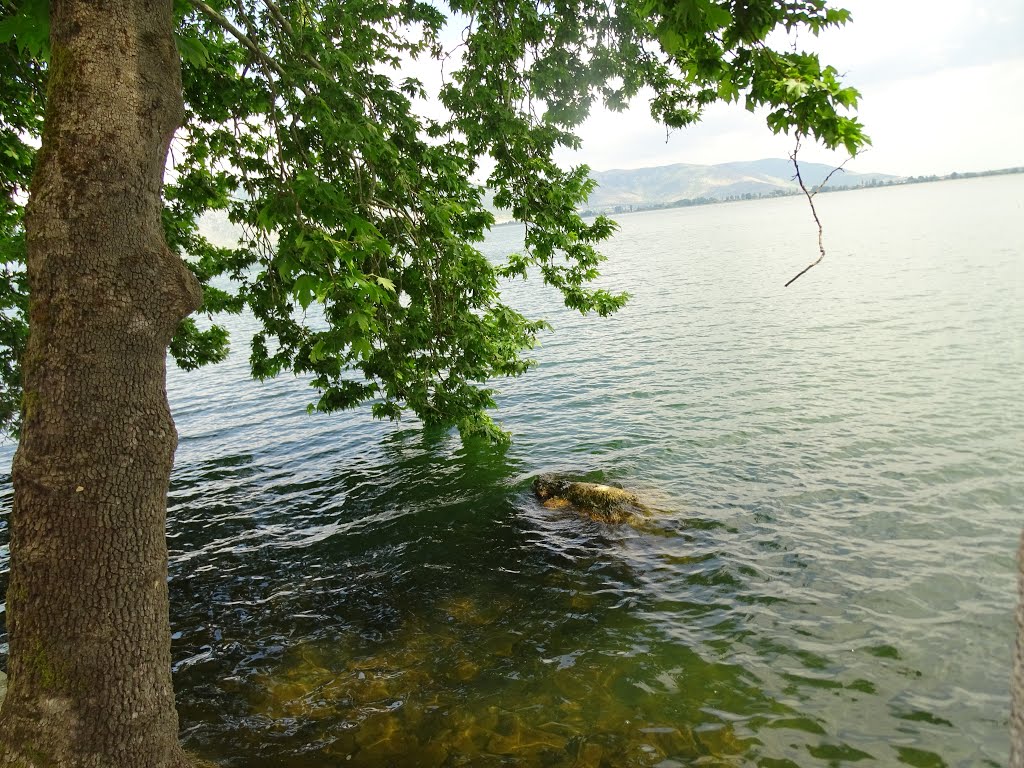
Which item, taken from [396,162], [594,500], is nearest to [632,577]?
[594,500]

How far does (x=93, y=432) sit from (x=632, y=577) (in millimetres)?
7770

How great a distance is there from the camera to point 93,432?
388 cm

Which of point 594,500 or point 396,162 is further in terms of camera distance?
point 594,500

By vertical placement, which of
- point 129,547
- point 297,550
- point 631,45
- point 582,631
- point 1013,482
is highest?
point 631,45

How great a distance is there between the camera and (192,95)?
31.1 feet

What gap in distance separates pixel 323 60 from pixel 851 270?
4328cm

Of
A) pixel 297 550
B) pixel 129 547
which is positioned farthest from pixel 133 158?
pixel 297 550

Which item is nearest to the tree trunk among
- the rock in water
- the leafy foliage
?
the leafy foliage

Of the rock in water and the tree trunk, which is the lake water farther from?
the tree trunk

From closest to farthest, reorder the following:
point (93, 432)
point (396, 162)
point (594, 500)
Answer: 1. point (93, 432)
2. point (396, 162)
3. point (594, 500)

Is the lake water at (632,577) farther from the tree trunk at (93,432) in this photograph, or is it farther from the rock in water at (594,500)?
the tree trunk at (93,432)

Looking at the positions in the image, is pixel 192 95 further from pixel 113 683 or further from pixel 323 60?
pixel 113 683

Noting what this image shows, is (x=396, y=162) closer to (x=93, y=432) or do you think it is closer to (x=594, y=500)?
(x=93, y=432)

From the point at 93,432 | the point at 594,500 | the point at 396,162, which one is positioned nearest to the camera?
the point at 93,432
